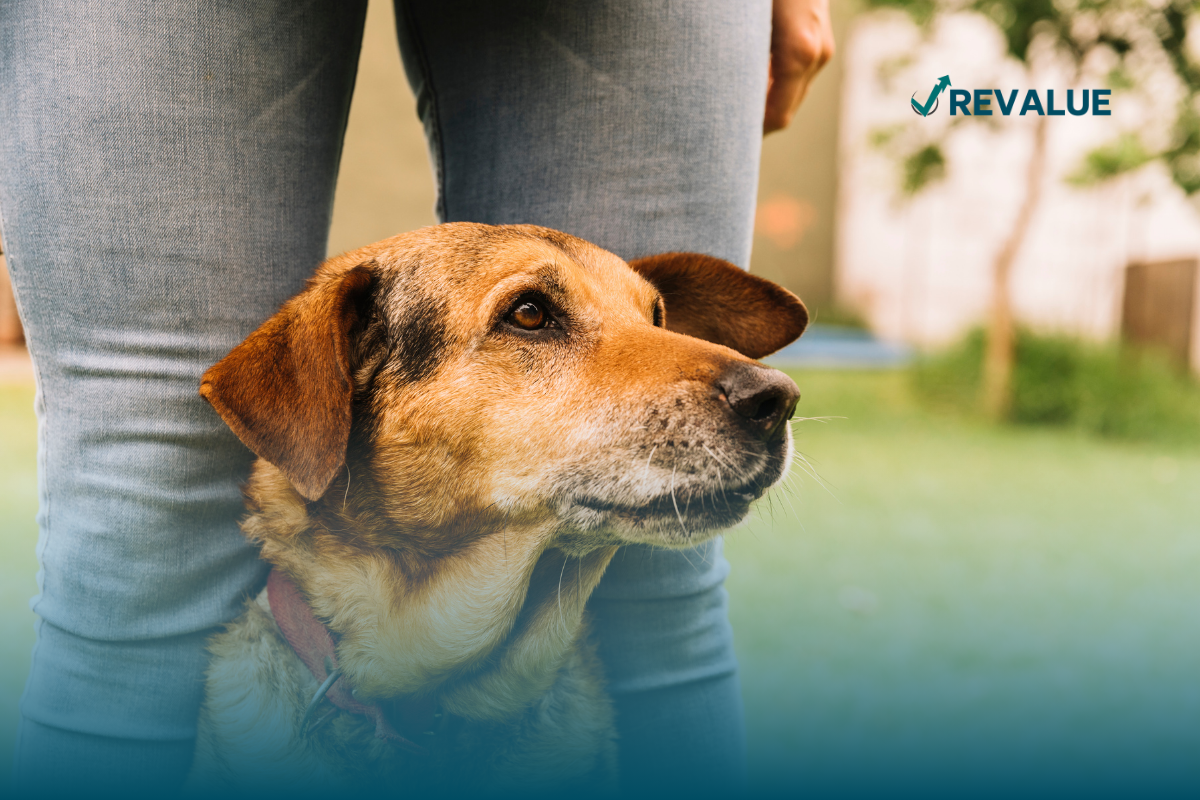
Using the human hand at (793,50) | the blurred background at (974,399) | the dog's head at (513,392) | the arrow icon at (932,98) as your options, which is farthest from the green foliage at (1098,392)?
the dog's head at (513,392)

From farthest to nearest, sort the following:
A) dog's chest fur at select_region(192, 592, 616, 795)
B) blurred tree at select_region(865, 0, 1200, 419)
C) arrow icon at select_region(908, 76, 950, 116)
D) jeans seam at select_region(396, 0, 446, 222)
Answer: blurred tree at select_region(865, 0, 1200, 419) → arrow icon at select_region(908, 76, 950, 116) → jeans seam at select_region(396, 0, 446, 222) → dog's chest fur at select_region(192, 592, 616, 795)

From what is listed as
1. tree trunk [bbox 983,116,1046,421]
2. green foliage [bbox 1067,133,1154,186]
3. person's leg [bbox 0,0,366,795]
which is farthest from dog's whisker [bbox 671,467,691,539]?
tree trunk [bbox 983,116,1046,421]

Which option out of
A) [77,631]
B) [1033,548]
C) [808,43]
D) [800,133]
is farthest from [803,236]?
[77,631]

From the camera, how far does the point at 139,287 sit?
116 centimetres

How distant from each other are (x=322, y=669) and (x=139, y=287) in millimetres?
603

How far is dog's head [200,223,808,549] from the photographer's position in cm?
115

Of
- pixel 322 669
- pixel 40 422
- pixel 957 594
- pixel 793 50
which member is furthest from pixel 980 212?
pixel 40 422

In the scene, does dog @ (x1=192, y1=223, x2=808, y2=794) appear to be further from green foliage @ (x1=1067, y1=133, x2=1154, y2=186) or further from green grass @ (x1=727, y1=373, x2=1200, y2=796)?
green foliage @ (x1=1067, y1=133, x2=1154, y2=186)

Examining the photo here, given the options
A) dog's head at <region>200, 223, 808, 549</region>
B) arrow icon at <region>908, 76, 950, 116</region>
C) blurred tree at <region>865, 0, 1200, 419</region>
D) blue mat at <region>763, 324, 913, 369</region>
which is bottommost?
blue mat at <region>763, 324, 913, 369</region>

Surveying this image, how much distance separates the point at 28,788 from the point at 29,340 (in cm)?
64

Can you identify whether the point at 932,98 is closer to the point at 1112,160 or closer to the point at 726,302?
the point at 726,302

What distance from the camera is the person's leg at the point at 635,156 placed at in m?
1.29

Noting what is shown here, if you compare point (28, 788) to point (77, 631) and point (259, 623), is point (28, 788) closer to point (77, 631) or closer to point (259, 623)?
point (77, 631)

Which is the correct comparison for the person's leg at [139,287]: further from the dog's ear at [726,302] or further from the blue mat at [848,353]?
the blue mat at [848,353]
